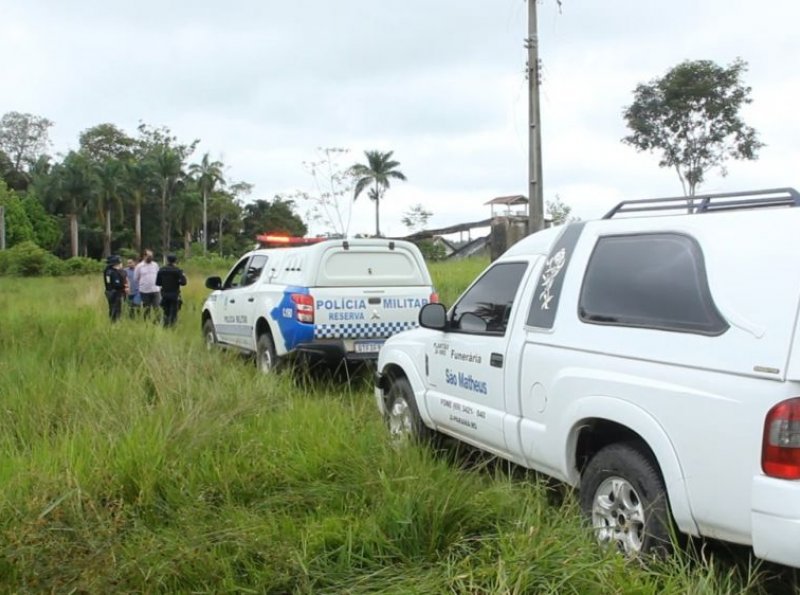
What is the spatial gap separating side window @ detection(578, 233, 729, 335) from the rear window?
4.80 metres

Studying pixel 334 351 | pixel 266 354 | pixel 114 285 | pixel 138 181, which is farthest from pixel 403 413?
pixel 138 181

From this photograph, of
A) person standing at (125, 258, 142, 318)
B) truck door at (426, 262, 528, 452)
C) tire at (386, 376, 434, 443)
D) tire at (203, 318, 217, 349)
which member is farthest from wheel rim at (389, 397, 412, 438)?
person standing at (125, 258, 142, 318)

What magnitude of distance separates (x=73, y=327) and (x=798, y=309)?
30.8ft

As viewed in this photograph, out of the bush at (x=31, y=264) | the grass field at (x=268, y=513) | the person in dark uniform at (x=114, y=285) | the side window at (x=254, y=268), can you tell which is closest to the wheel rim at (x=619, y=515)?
the grass field at (x=268, y=513)

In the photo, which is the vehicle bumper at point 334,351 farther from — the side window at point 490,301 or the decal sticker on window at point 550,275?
the decal sticker on window at point 550,275

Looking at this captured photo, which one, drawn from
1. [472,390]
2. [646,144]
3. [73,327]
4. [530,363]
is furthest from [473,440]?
[646,144]

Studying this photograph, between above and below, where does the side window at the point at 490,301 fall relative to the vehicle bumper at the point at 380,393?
above


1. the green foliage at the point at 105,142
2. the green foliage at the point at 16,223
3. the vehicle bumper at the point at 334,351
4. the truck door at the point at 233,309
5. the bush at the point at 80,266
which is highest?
the green foliage at the point at 105,142

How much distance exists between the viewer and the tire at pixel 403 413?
5.61 metres

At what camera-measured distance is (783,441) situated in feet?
8.94

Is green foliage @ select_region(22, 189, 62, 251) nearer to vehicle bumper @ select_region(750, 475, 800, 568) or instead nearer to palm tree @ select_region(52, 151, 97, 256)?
palm tree @ select_region(52, 151, 97, 256)

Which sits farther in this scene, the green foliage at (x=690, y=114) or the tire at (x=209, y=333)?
the green foliage at (x=690, y=114)

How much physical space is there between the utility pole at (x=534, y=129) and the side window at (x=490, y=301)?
6.17m

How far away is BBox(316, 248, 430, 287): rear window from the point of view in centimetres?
852
